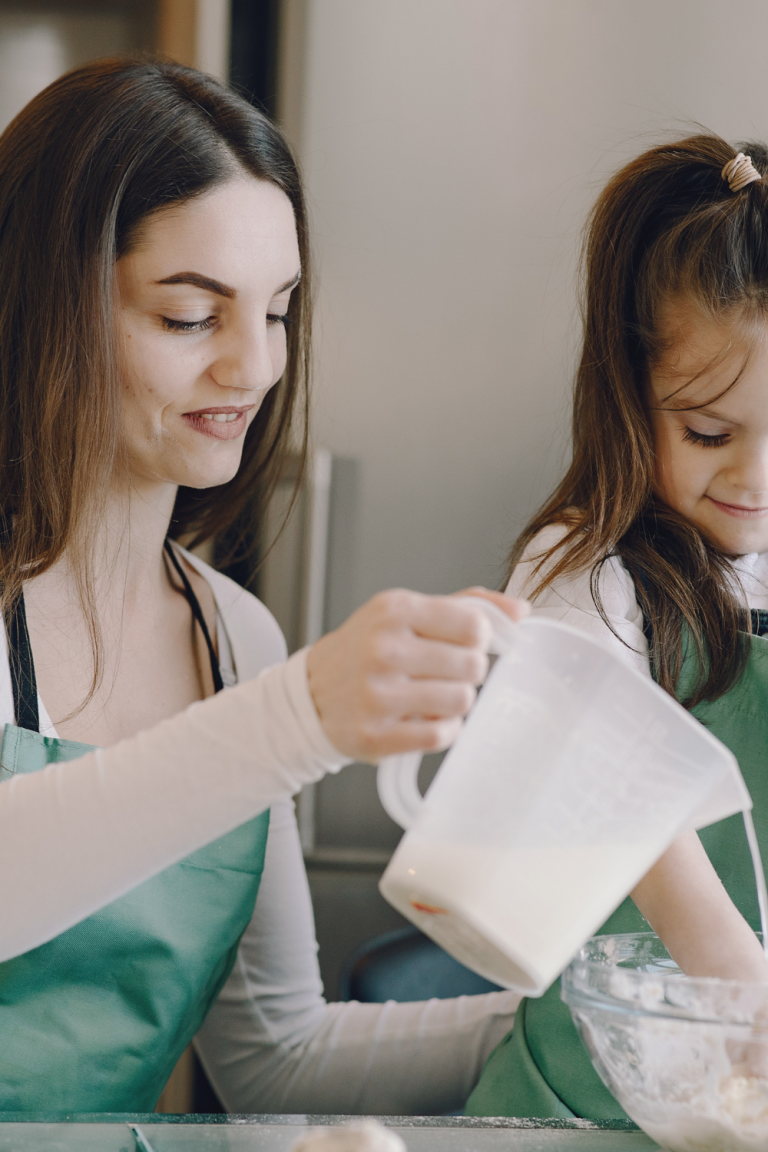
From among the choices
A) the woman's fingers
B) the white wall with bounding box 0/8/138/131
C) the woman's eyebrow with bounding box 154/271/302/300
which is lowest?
the woman's fingers

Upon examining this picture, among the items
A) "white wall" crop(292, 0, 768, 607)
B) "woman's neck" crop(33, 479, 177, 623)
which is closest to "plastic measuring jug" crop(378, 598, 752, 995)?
"woman's neck" crop(33, 479, 177, 623)

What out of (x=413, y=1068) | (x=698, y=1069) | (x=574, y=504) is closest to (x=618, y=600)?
(x=574, y=504)

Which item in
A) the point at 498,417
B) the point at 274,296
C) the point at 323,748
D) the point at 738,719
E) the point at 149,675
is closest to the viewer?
the point at 323,748

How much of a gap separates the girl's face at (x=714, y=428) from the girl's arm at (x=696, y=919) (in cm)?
30

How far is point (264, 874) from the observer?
3.65ft

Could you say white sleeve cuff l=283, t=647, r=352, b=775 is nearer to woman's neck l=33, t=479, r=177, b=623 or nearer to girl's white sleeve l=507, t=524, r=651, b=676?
girl's white sleeve l=507, t=524, r=651, b=676

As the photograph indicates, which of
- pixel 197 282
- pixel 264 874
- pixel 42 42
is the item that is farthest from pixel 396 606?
pixel 42 42

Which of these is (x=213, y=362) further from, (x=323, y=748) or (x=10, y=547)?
(x=323, y=748)

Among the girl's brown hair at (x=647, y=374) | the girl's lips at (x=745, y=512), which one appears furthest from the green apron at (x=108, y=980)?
the girl's lips at (x=745, y=512)

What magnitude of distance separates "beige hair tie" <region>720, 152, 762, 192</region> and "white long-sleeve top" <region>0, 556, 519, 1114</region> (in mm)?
596

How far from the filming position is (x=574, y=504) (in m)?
0.96

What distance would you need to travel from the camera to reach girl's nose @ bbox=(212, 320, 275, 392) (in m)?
0.89

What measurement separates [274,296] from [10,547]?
33cm

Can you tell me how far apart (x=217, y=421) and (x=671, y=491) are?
0.41 meters
